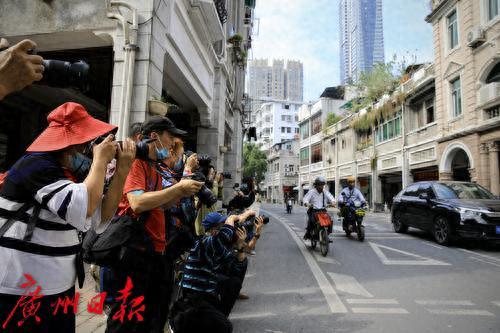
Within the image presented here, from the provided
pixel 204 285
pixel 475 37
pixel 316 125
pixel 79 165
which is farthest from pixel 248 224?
pixel 316 125

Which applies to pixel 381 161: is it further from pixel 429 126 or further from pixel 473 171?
pixel 473 171

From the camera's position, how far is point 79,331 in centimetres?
294

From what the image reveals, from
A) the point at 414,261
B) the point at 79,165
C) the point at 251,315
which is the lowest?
the point at 251,315

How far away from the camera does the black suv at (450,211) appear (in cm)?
715

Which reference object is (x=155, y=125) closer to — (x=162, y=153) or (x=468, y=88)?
(x=162, y=153)

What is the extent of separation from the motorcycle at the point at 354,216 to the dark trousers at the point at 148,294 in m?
7.36

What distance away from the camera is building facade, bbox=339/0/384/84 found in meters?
111

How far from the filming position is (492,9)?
581 inches

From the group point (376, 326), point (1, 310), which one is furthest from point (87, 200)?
point (376, 326)

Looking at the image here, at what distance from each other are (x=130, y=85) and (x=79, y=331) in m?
4.18

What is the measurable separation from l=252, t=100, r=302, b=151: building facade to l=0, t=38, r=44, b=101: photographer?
7121 centimetres

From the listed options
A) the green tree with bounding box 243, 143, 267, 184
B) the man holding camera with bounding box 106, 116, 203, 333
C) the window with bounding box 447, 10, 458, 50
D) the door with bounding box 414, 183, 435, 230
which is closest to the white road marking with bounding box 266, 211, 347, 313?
the man holding camera with bounding box 106, 116, 203, 333

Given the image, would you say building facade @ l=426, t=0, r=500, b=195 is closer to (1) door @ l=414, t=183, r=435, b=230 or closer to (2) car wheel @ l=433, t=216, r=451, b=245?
(1) door @ l=414, t=183, r=435, b=230

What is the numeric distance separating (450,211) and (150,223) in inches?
315
